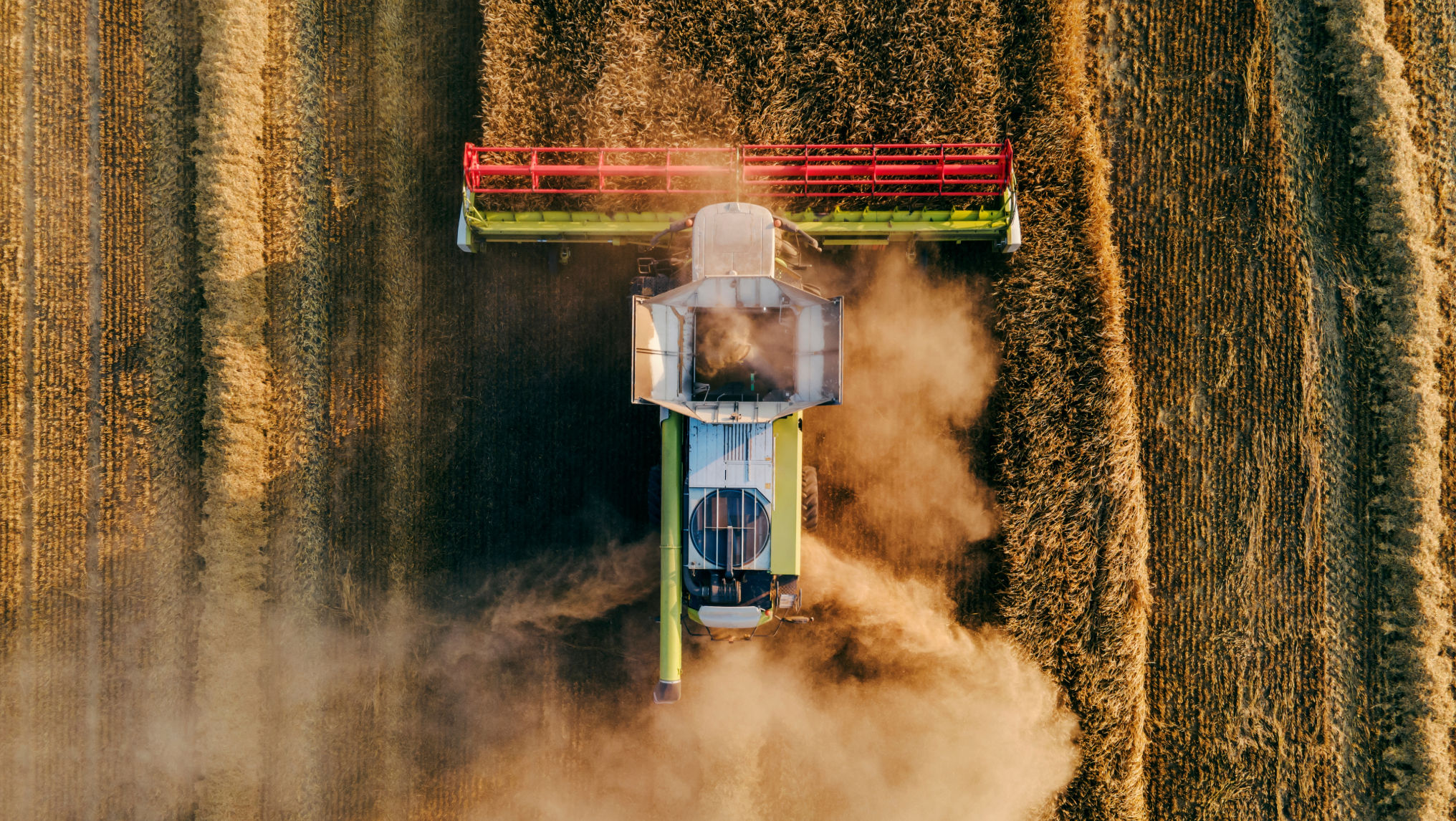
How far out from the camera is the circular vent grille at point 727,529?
7246mm

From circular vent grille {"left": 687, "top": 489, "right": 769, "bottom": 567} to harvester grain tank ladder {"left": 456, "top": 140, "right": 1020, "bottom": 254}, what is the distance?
3.38m

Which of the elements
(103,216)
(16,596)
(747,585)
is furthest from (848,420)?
(16,596)

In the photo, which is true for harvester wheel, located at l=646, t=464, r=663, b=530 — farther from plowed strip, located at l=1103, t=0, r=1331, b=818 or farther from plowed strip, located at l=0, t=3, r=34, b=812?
plowed strip, located at l=0, t=3, r=34, b=812

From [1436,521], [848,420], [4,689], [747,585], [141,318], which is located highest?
[141,318]

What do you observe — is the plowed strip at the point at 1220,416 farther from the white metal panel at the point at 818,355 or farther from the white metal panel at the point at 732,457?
the white metal panel at the point at 732,457

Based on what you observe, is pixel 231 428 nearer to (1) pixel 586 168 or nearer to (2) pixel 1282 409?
(1) pixel 586 168

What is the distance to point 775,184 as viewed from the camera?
840 centimetres

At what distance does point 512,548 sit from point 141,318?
5.71 m

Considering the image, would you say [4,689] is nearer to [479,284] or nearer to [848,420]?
[479,284]

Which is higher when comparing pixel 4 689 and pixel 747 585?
pixel 747 585

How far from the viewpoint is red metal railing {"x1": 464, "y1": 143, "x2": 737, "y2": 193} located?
26.7 ft

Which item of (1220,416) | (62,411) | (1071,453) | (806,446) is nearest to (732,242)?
(806,446)

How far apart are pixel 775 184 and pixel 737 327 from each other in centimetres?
210

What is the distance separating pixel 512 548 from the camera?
8680mm
